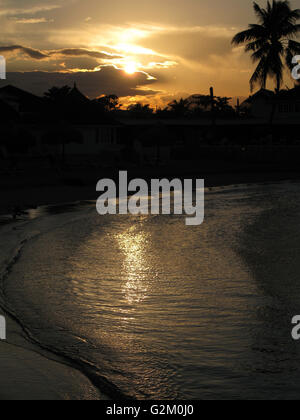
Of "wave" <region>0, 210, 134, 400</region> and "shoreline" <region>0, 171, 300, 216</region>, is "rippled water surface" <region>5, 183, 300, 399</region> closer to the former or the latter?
"wave" <region>0, 210, 134, 400</region>

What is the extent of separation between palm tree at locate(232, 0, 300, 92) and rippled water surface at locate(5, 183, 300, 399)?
38.9 metres

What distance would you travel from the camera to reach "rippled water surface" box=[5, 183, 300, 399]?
618 cm

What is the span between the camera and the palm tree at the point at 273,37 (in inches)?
2098

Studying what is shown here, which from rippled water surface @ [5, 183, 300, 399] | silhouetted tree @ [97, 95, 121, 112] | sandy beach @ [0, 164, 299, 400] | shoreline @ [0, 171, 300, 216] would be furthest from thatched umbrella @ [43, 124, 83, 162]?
silhouetted tree @ [97, 95, 121, 112]

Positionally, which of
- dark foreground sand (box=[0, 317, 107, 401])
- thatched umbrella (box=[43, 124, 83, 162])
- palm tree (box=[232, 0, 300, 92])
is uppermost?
palm tree (box=[232, 0, 300, 92])

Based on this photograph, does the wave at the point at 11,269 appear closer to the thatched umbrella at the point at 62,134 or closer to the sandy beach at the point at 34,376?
the sandy beach at the point at 34,376

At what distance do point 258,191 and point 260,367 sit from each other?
84.2ft

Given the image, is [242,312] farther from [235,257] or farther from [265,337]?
[235,257]

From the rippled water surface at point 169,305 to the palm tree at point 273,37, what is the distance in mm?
38881

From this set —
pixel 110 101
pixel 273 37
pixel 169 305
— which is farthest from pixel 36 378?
pixel 110 101

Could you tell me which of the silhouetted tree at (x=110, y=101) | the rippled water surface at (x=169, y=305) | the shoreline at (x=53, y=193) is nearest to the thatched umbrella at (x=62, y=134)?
the shoreline at (x=53, y=193)

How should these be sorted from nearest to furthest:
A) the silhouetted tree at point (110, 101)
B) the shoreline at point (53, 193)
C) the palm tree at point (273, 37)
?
1. the shoreline at point (53, 193)
2. the palm tree at point (273, 37)
3. the silhouetted tree at point (110, 101)

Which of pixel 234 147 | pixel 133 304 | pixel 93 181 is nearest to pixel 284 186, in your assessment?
pixel 93 181
